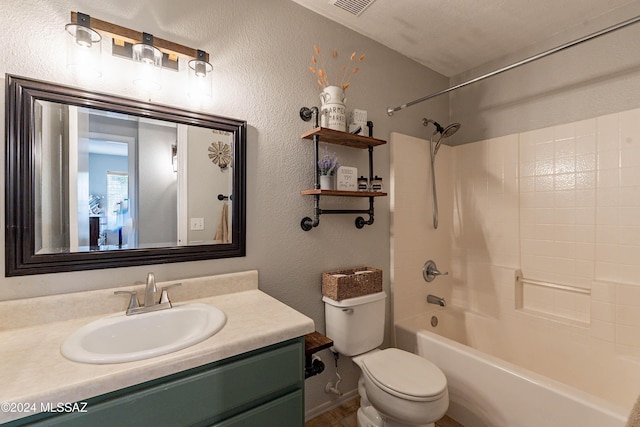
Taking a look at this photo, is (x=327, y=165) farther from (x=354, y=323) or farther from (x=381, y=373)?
(x=381, y=373)

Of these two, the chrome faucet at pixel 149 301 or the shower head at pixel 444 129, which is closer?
the chrome faucet at pixel 149 301

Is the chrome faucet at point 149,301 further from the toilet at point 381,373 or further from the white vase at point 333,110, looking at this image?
the white vase at point 333,110

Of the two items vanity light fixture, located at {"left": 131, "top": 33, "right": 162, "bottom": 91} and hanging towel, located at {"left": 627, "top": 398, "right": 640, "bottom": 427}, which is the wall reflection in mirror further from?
hanging towel, located at {"left": 627, "top": 398, "right": 640, "bottom": 427}

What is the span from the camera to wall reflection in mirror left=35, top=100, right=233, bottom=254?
1.10m

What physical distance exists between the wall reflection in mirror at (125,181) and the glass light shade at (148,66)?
0.50 ft

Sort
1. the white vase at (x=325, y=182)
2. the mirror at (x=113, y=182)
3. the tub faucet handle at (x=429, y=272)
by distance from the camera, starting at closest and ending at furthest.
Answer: the mirror at (x=113, y=182) < the white vase at (x=325, y=182) < the tub faucet handle at (x=429, y=272)

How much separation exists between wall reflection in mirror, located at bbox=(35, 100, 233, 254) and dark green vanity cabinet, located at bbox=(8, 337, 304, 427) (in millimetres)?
642

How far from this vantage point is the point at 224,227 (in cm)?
145

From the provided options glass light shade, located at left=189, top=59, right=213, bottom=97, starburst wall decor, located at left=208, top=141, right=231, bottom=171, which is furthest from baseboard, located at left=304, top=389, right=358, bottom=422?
glass light shade, located at left=189, top=59, right=213, bottom=97

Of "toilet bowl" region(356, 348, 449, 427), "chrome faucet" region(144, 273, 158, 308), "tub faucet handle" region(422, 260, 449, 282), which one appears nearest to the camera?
"chrome faucet" region(144, 273, 158, 308)

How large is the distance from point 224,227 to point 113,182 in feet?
1.61

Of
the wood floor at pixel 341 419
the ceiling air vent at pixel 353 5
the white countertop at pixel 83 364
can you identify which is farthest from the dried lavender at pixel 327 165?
the wood floor at pixel 341 419

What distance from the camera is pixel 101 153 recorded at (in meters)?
1.18

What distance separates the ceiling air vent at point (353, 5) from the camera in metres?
1.65
